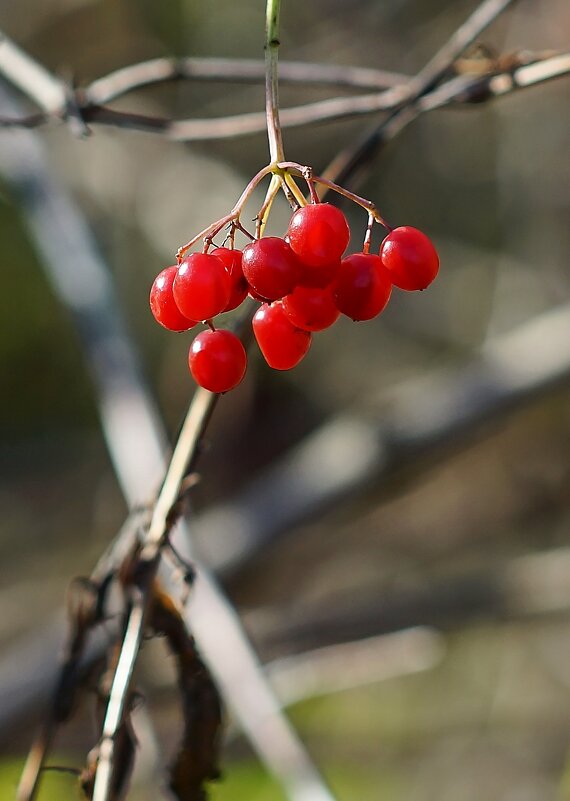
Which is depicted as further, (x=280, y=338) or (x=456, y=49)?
(x=456, y=49)

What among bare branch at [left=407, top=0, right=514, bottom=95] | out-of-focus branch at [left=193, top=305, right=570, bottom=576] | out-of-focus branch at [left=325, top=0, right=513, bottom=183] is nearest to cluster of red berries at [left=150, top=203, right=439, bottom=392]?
out-of-focus branch at [left=325, top=0, right=513, bottom=183]

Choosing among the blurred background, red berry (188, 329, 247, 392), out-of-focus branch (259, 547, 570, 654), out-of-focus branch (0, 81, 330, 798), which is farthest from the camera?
the blurred background

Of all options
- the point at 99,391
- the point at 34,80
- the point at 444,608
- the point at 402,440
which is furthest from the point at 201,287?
the point at 444,608

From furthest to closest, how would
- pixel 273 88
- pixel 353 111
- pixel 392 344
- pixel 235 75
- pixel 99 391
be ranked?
pixel 392 344 → pixel 99 391 → pixel 235 75 → pixel 353 111 → pixel 273 88

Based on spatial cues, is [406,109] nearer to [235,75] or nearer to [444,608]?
[235,75]

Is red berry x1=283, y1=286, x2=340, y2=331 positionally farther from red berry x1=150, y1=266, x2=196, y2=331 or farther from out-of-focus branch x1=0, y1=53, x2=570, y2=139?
out-of-focus branch x1=0, y1=53, x2=570, y2=139

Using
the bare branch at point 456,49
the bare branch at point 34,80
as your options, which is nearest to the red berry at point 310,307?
the bare branch at point 456,49

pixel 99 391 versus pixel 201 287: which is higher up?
pixel 99 391

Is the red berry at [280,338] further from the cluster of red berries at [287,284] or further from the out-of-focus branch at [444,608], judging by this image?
the out-of-focus branch at [444,608]
